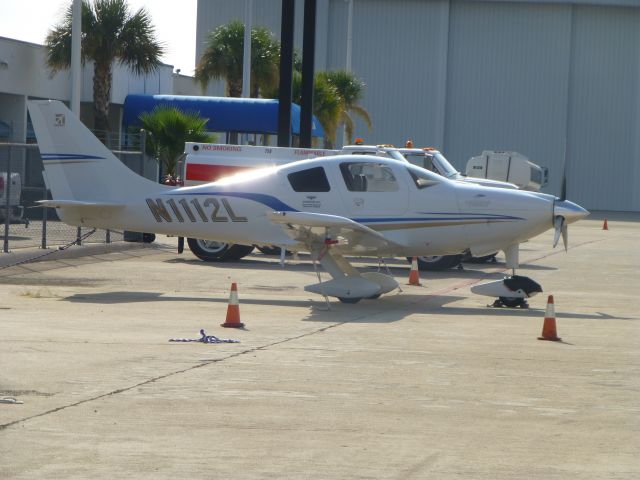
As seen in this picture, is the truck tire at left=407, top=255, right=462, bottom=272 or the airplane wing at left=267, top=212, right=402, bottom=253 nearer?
the airplane wing at left=267, top=212, right=402, bottom=253

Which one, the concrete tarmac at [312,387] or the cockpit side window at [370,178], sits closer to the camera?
the concrete tarmac at [312,387]

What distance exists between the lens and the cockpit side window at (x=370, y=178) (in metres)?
16.3

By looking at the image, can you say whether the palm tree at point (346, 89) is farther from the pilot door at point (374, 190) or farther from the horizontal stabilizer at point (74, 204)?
the pilot door at point (374, 190)

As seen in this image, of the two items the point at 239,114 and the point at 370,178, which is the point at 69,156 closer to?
the point at 370,178

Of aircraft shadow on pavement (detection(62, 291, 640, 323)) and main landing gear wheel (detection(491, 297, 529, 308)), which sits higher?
main landing gear wheel (detection(491, 297, 529, 308))

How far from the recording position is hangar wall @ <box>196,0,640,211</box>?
60.4 m

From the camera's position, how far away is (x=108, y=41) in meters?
40.6

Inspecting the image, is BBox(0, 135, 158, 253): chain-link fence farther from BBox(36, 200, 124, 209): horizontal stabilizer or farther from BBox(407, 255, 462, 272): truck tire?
BBox(407, 255, 462, 272): truck tire

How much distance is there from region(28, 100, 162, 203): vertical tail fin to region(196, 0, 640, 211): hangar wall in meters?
43.2

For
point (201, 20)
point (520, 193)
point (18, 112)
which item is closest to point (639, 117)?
point (201, 20)

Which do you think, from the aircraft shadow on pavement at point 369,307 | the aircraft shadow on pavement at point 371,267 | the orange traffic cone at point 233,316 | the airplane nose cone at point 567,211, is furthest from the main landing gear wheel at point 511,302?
the aircraft shadow on pavement at point 371,267

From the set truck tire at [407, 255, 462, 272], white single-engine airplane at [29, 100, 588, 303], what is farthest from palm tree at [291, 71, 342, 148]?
white single-engine airplane at [29, 100, 588, 303]

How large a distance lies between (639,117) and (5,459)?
57.1 m

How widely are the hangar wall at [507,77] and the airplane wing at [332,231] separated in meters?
44.9
